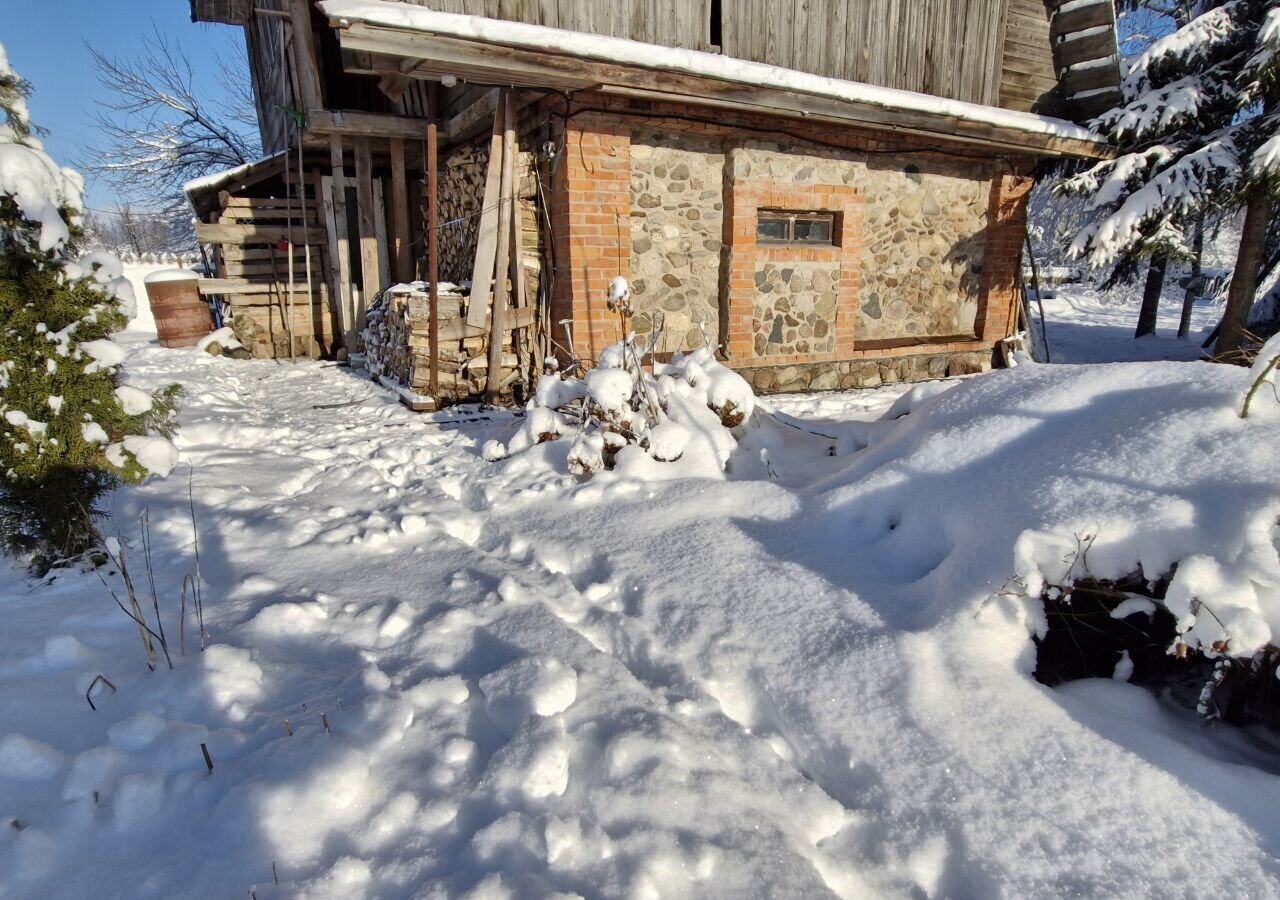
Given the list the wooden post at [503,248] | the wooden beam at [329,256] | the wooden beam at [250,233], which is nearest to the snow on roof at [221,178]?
the wooden beam at [250,233]

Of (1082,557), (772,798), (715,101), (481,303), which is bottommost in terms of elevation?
(772,798)

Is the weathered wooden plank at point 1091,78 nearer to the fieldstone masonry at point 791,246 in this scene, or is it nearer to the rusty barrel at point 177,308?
the fieldstone masonry at point 791,246

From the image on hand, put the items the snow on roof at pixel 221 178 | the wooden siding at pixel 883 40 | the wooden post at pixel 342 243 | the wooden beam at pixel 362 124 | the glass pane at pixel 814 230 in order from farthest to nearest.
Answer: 1. the snow on roof at pixel 221 178
2. the wooden post at pixel 342 243
3. the wooden beam at pixel 362 124
4. the glass pane at pixel 814 230
5. the wooden siding at pixel 883 40

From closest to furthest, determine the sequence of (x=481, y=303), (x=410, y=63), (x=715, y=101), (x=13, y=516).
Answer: (x=13, y=516) → (x=410, y=63) → (x=715, y=101) → (x=481, y=303)

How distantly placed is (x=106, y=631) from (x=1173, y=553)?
3476mm

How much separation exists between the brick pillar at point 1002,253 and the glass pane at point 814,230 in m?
2.54

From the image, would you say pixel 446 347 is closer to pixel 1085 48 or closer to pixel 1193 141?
pixel 1085 48

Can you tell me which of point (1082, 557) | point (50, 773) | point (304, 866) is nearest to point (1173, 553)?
point (1082, 557)

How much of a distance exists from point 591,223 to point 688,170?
121 centimetres

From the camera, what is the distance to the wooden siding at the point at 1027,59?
7836 mm

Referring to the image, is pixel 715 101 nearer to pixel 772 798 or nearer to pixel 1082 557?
pixel 1082 557

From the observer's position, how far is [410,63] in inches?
189

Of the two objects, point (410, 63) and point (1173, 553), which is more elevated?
point (410, 63)

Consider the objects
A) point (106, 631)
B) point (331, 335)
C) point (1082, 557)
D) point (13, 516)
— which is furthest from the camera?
point (331, 335)
